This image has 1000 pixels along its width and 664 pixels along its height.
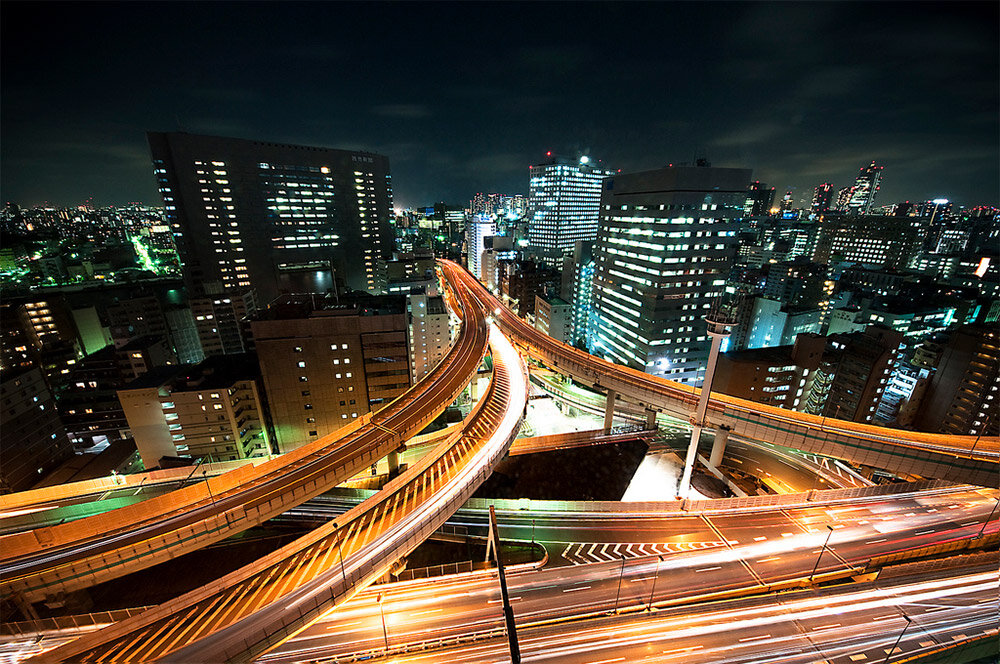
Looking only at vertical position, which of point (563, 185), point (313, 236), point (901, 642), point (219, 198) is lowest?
point (901, 642)

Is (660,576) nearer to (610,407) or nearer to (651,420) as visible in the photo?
(651,420)

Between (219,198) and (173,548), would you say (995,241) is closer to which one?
(173,548)

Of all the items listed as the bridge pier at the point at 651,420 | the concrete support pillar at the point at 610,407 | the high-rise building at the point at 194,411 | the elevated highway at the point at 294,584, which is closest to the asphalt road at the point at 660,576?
the elevated highway at the point at 294,584

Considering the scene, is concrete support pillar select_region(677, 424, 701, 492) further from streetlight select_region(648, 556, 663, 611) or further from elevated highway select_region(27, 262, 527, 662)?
elevated highway select_region(27, 262, 527, 662)

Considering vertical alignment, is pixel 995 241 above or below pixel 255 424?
above

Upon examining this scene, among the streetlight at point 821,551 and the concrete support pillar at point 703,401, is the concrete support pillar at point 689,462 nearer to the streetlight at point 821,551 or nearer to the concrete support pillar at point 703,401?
the concrete support pillar at point 703,401

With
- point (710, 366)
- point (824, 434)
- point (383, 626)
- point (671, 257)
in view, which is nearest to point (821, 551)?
point (824, 434)

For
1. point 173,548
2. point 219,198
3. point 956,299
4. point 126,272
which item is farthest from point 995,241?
point 126,272
